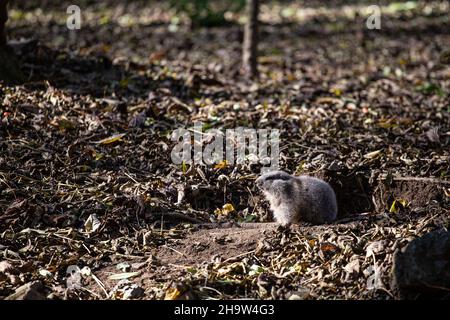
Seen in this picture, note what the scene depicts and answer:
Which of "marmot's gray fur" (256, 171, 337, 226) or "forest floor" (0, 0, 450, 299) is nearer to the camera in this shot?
"forest floor" (0, 0, 450, 299)

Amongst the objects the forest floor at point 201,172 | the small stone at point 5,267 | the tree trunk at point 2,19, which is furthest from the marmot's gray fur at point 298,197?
the tree trunk at point 2,19

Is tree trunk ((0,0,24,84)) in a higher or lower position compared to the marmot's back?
higher

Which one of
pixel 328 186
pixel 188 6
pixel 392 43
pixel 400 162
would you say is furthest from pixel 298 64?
pixel 328 186

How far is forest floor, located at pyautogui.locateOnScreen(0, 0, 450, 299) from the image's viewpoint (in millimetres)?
4684

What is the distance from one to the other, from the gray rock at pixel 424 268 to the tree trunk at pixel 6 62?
18.5 feet

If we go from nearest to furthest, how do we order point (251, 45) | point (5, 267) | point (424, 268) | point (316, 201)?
point (424, 268) < point (5, 267) < point (316, 201) < point (251, 45)

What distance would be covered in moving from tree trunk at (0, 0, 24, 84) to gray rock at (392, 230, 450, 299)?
18.5 ft

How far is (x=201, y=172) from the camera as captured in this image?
6320mm

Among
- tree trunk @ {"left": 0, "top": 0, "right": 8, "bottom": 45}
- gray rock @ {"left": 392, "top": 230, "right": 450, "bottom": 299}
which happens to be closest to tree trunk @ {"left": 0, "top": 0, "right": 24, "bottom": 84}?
tree trunk @ {"left": 0, "top": 0, "right": 8, "bottom": 45}

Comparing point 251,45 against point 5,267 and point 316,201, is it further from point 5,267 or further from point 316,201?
point 5,267

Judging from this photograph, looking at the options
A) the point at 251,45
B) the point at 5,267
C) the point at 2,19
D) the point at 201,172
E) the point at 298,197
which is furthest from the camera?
the point at 251,45

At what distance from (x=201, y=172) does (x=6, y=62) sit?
10.9 feet

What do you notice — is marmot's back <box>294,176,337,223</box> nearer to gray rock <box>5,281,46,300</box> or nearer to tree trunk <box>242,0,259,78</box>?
gray rock <box>5,281,46,300</box>

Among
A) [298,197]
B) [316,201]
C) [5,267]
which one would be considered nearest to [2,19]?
[5,267]
